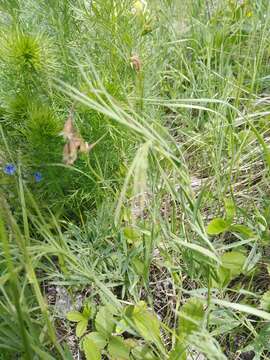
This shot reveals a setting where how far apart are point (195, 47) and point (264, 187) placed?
62 cm

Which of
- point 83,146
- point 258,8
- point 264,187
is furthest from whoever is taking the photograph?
point 258,8

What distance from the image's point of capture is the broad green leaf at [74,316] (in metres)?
1.04

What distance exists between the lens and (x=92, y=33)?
1.37 m

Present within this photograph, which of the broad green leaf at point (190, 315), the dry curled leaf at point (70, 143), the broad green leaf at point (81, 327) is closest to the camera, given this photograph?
the dry curled leaf at point (70, 143)

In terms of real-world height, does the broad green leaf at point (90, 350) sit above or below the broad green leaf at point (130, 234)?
below

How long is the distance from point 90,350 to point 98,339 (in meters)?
0.05

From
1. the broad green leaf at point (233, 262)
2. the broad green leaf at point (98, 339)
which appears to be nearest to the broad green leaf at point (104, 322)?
the broad green leaf at point (98, 339)

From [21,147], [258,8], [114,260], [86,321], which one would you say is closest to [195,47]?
[258,8]

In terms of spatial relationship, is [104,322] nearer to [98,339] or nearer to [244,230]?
[98,339]

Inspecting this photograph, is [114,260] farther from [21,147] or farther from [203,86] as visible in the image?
[203,86]

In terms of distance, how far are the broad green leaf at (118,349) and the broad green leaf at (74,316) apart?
9 cm

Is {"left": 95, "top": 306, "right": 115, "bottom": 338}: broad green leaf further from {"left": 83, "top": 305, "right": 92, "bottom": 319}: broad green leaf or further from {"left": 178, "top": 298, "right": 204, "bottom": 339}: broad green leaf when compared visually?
{"left": 178, "top": 298, "right": 204, "bottom": 339}: broad green leaf

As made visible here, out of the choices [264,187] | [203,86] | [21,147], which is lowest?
[264,187]

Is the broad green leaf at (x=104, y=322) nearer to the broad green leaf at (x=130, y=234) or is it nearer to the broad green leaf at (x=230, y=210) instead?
the broad green leaf at (x=130, y=234)
